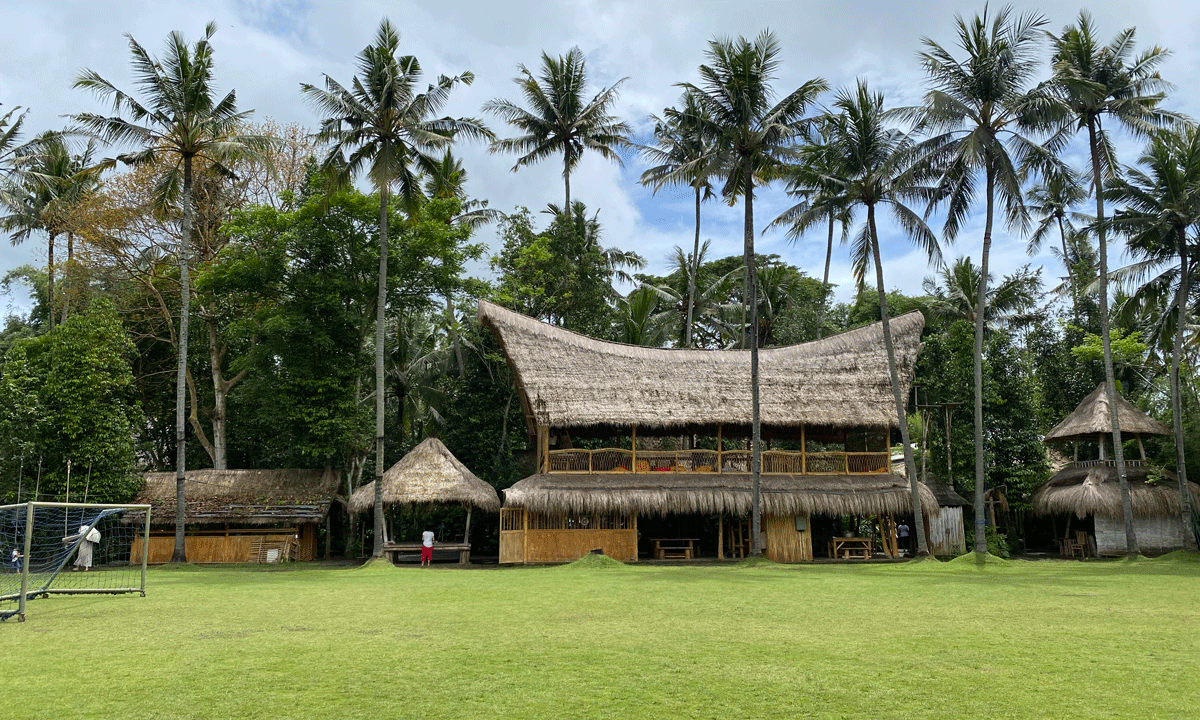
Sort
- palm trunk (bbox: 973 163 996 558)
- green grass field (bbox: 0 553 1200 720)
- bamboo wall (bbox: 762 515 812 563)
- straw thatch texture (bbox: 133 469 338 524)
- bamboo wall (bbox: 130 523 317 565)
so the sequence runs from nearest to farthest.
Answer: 1. green grass field (bbox: 0 553 1200 720)
2. palm trunk (bbox: 973 163 996 558)
3. bamboo wall (bbox: 762 515 812 563)
4. bamboo wall (bbox: 130 523 317 565)
5. straw thatch texture (bbox: 133 469 338 524)

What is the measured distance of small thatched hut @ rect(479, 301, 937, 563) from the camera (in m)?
21.2

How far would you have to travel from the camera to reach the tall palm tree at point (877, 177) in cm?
2045

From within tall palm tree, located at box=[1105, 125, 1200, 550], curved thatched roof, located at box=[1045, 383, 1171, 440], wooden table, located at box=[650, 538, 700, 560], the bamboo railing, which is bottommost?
wooden table, located at box=[650, 538, 700, 560]

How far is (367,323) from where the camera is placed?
25.3m

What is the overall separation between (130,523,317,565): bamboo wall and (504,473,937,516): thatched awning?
667 cm

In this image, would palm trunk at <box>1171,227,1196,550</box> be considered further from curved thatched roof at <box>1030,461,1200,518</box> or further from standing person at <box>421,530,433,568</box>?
standing person at <box>421,530,433,568</box>

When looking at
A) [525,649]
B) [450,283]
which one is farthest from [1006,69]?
[525,649]

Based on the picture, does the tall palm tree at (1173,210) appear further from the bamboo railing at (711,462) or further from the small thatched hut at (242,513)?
the small thatched hut at (242,513)

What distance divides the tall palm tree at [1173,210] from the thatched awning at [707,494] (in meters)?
6.20

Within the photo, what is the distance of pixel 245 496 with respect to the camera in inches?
934

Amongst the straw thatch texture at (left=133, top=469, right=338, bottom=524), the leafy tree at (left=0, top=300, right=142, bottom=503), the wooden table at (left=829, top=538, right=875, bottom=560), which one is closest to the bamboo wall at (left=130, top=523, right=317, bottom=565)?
the straw thatch texture at (left=133, top=469, right=338, bottom=524)

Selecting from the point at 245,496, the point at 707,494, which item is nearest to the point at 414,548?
the point at 245,496

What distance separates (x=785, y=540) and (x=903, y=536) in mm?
4721

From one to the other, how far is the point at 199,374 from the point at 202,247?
4300mm
